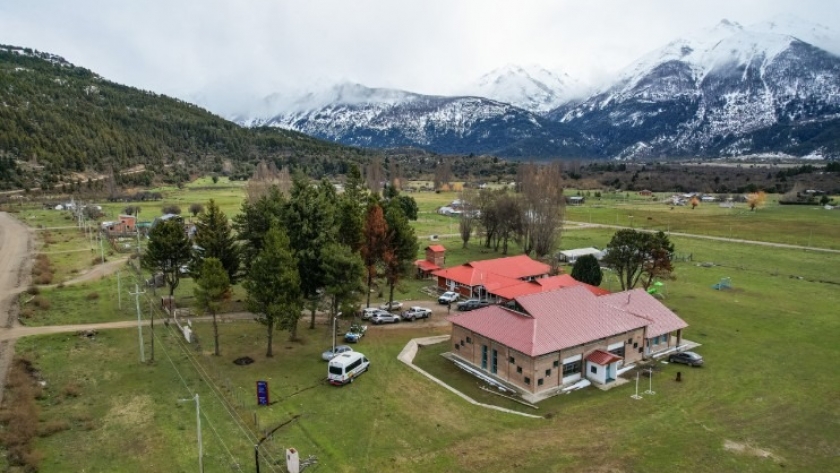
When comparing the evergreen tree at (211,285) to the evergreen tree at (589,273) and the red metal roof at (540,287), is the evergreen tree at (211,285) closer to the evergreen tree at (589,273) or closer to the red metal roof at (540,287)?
the red metal roof at (540,287)

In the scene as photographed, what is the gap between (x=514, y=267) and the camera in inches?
2389

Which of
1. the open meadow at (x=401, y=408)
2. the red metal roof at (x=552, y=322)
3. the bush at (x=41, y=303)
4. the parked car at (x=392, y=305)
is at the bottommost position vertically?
the open meadow at (x=401, y=408)

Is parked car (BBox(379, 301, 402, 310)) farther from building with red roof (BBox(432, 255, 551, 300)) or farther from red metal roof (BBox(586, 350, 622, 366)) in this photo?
red metal roof (BBox(586, 350, 622, 366))

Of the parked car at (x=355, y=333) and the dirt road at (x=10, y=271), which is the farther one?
the parked car at (x=355, y=333)

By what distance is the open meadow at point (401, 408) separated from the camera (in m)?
25.5

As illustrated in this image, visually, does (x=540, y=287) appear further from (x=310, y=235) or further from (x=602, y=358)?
(x=310, y=235)

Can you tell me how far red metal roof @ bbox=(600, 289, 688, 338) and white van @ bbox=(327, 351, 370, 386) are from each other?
65.4 ft

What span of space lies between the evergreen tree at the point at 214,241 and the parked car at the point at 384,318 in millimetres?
12464

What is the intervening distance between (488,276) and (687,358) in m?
22.6

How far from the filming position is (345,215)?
47656 mm

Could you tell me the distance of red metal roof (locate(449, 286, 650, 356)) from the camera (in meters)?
34.5

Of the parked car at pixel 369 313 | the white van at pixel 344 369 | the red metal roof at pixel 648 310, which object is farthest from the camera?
the parked car at pixel 369 313

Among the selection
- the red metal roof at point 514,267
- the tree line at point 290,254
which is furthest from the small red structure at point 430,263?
the tree line at point 290,254

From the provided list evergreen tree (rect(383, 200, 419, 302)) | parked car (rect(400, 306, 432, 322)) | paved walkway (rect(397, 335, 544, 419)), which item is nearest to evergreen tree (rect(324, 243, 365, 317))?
paved walkway (rect(397, 335, 544, 419))
